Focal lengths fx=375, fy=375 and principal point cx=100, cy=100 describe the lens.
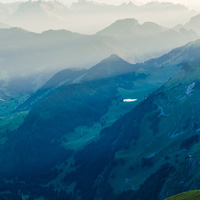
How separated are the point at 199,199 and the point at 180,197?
1429 cm

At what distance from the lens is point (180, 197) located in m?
161

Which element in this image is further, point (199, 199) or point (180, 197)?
point (180, 197)

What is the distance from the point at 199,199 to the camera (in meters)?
148
